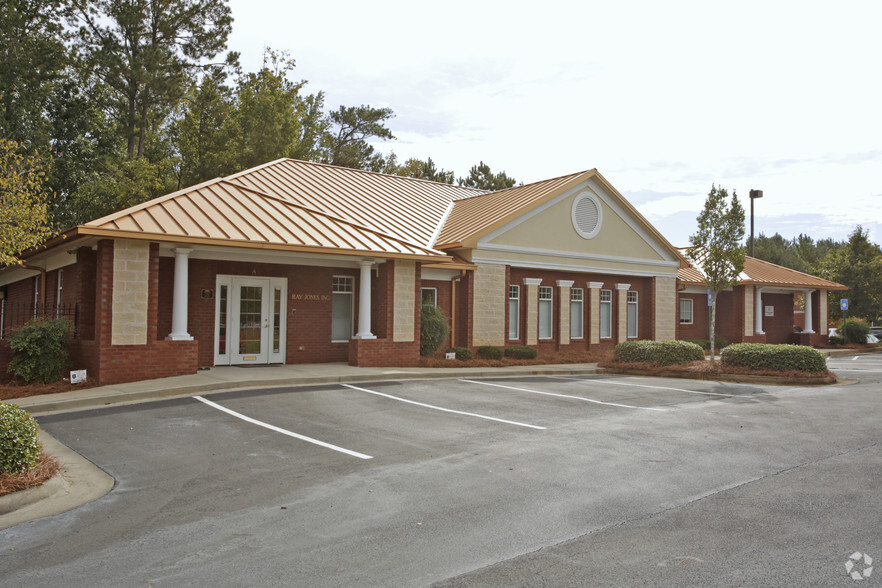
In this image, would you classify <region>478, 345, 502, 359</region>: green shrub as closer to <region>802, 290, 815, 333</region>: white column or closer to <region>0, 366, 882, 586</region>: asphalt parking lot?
<region>0, 366, 882, 586</region>: asphalt parking lot

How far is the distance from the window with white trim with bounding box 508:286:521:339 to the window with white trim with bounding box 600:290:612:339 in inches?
163

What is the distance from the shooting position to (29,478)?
6773 mm

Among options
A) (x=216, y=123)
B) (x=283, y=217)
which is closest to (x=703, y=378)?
(x=283, y=217)

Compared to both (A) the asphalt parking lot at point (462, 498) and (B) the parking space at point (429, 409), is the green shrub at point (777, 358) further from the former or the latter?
(A) the asphalt parking lot at point (462, 498)

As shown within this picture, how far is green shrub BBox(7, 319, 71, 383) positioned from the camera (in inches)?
553

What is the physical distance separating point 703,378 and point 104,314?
1427 cm

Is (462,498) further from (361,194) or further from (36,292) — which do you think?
(36,292)

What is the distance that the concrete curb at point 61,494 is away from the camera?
246 inches

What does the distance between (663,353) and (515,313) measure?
5778mm

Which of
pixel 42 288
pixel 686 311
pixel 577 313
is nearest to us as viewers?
pixel 42 288

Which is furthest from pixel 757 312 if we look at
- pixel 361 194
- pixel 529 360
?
pixel 361 194

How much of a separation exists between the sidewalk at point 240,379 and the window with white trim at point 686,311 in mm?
11734

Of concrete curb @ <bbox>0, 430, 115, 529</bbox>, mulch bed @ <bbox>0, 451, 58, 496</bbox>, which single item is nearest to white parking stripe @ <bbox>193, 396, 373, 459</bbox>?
concrete curb @ <bbox>0, 430, 115, 529</bbox>

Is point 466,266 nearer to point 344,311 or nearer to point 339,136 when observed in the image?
point 344,311
